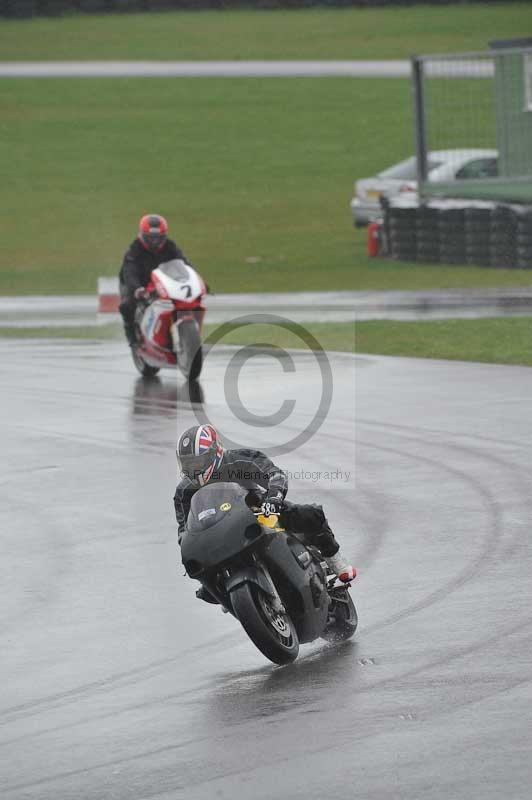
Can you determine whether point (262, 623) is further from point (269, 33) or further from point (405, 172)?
point (269, 33)

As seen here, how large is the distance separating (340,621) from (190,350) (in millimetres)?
9267

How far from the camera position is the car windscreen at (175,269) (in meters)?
17.8

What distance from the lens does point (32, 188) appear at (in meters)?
41.8

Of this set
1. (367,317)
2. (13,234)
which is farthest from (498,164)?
(13,234)

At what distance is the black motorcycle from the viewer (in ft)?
24.7

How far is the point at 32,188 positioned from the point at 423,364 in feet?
83.1

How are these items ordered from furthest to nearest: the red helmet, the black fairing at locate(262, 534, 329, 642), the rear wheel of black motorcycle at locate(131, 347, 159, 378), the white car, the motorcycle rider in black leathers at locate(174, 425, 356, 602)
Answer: the white car, the rear wheel of black motorcycle at locate(131, 347, 159, 378), the red helmet, the motorcycle rider in black leathers at locate(174, 425, 356, 602), the black fairing at locate(262, 534, 329, 642)

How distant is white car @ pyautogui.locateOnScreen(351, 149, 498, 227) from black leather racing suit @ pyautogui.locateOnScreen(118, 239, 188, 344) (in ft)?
45.7

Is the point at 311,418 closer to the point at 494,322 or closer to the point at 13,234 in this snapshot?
the point at 494,322

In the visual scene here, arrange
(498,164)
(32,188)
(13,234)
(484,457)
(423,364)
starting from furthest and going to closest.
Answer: (32,188), (13,234), (498,164), (423,364), (484,457)

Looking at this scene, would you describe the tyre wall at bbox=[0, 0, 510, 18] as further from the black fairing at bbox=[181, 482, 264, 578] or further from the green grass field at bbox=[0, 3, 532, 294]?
the black fairing at bbox=[181, 482, 264, 578]

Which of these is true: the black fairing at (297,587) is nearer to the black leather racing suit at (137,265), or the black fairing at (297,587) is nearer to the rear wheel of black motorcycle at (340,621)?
the rear wheel of black motorcycle at (340,621)

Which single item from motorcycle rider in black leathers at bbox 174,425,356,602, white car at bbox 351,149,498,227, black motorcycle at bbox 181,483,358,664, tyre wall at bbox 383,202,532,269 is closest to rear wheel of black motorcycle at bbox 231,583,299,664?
black motorcycle at bbox 181,483,358,664

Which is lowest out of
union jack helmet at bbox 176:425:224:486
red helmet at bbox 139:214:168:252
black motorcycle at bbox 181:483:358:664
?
red helmet at bbox 139:214:168:252
